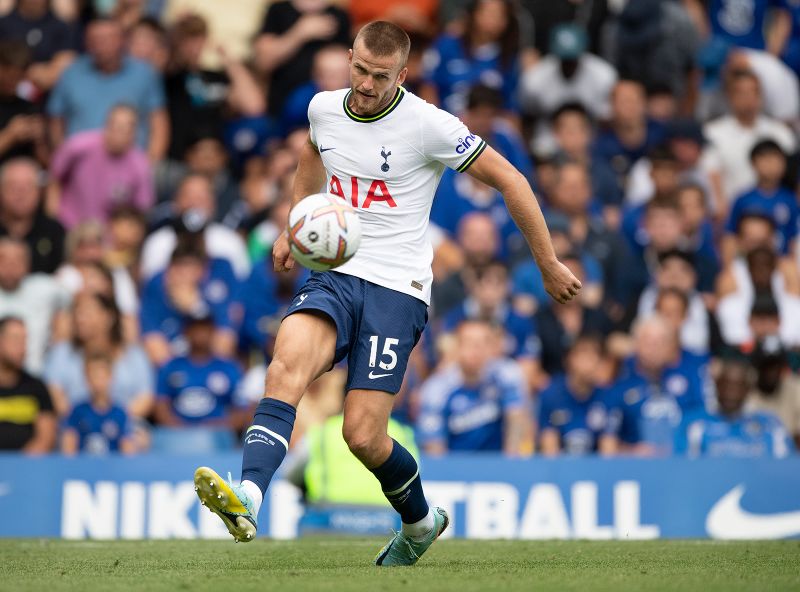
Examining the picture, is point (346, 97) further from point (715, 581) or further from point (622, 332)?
point (622, 332)

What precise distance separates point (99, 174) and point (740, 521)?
278 inches

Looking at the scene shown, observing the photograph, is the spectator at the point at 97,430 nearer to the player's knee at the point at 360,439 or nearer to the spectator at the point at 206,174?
the spectator at the point at 206,174

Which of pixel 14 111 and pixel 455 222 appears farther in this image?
pixel 455 222

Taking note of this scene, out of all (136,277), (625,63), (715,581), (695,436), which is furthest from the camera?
(625,63)

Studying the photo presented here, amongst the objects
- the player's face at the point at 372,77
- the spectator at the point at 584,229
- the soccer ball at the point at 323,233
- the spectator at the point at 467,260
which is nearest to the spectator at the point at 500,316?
the spectator at the point at 467,260

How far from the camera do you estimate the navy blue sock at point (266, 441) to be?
6.88 metres

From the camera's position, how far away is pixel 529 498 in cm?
1159

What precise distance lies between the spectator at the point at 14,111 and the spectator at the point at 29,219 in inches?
19.1

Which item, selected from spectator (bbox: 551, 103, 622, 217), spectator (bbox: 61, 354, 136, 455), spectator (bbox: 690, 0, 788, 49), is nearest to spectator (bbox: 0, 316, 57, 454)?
spectator (bbox: 61, 354, 136, 455)

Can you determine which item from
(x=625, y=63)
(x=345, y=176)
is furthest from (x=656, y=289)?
(x=345, y=176)

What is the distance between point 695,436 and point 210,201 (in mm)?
5356

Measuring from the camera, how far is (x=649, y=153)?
1596 cm

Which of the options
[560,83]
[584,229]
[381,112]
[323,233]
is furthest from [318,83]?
[323,233]

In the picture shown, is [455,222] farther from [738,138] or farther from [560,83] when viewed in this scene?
[738,138]
